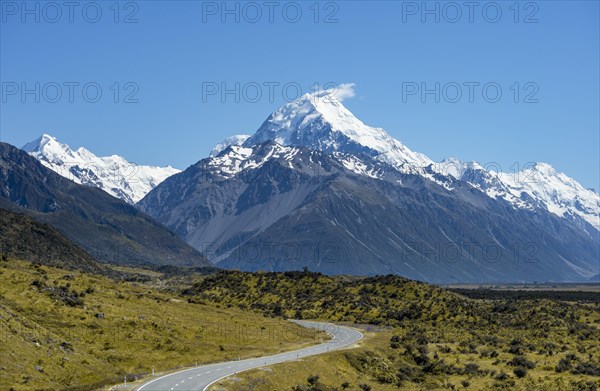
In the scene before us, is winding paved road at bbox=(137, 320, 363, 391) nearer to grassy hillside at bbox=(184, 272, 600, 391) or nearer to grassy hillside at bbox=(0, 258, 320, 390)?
grassy hillside at bbox=(184, 272, 600, 391)

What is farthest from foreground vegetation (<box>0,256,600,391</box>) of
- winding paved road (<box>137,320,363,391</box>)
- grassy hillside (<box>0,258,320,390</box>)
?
winding paved road (<box>137,320,363,391</box>)

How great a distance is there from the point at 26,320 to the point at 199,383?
21569mm

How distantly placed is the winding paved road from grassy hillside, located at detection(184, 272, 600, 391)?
121 inches

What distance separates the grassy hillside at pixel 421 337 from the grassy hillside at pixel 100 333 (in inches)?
494

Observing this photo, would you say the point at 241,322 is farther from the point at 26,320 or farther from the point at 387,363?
the point at 26,320

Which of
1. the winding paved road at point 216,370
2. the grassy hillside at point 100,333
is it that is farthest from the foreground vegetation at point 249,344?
the winding paved road at point 216,370

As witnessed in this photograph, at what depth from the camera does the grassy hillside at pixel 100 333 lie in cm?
7019

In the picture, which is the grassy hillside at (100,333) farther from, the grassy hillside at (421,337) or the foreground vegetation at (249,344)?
the grassy hillside at (421,337)

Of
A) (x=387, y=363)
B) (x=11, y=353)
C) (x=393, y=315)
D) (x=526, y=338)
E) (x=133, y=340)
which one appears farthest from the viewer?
(x=393, y=315)

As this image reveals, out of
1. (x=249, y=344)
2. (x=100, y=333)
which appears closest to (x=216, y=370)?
→ (x=100, y=333)

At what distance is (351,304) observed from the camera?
163 m

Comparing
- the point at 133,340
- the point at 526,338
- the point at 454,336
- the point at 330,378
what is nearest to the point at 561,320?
the point at 526,338

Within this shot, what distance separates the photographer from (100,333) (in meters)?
87.6

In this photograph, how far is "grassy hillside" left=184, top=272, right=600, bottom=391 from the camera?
287 ft
